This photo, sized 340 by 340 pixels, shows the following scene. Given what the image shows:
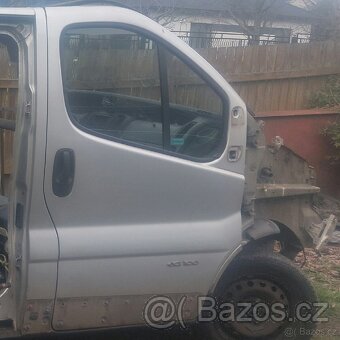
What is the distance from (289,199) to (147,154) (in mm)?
1168

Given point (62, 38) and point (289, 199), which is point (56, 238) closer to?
point (62, 38)

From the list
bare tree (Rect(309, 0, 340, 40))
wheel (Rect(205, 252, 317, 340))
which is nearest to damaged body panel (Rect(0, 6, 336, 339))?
wheel (Rect(205, 252, 317, 340))

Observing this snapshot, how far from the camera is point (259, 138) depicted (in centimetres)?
395

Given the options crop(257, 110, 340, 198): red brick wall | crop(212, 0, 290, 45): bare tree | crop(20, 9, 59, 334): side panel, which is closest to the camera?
crop(20, 9, 59, 334): side panel

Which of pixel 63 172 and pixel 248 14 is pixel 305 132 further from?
pixel 248 14

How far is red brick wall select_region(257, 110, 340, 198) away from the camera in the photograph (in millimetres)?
8812

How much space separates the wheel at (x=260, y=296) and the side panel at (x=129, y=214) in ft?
0.79

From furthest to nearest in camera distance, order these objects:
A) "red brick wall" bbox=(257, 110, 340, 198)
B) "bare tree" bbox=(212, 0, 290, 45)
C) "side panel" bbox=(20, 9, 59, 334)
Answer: "bare tree" bbox=(212, 0, 290, 45)
"red brick wall" bbox=(257, 110, 340, 198)
"side panel" bbox=(20, 9, 59, 334)

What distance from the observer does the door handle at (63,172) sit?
340cm

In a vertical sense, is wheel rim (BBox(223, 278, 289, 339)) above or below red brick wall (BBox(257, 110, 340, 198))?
below

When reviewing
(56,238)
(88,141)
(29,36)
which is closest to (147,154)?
(88,141)

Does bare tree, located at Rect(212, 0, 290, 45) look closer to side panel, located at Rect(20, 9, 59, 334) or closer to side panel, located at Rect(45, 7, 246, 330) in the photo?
side panel, located at Rect(45, 7, 246, 330)

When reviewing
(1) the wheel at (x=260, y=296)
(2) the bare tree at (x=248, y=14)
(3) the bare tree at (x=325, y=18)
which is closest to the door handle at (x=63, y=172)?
(1) the wheel at (x=260, y=296)

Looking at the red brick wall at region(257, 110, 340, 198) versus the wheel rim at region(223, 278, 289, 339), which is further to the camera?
the red brick wall at region(257, 110, 340, 198)
